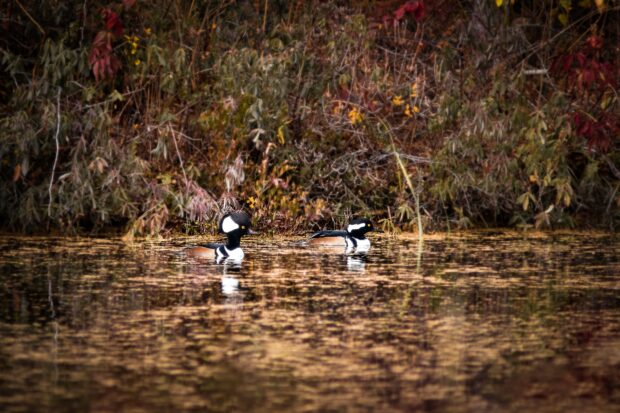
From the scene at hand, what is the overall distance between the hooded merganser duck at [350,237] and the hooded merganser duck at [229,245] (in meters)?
1.09

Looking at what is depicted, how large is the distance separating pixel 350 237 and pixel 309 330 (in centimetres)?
441

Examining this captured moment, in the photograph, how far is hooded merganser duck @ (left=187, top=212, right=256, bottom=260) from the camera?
33.4 ft

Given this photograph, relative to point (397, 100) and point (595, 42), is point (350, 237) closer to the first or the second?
point (397, 100)

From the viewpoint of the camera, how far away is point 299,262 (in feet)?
32.7

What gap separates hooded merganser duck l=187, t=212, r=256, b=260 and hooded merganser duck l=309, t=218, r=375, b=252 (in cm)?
109

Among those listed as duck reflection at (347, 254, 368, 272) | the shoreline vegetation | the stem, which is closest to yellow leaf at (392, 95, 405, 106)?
the shoreline vegetation

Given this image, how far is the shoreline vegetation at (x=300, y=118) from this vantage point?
11844mm

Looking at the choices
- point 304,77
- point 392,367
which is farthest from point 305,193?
point 392,367

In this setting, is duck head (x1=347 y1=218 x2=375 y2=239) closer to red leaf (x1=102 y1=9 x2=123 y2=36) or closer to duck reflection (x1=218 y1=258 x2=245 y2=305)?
duck reflection (x1=218 y1=258 x2=245 y2=305)

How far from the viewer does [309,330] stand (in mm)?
6844

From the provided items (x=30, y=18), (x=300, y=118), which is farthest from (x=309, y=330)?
(x=30, y=18)

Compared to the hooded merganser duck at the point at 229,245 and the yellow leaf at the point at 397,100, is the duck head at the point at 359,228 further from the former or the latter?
the yellow leaf at the point at 397,100

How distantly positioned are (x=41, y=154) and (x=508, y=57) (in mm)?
4761

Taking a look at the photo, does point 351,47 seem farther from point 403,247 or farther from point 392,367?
point 392,367
